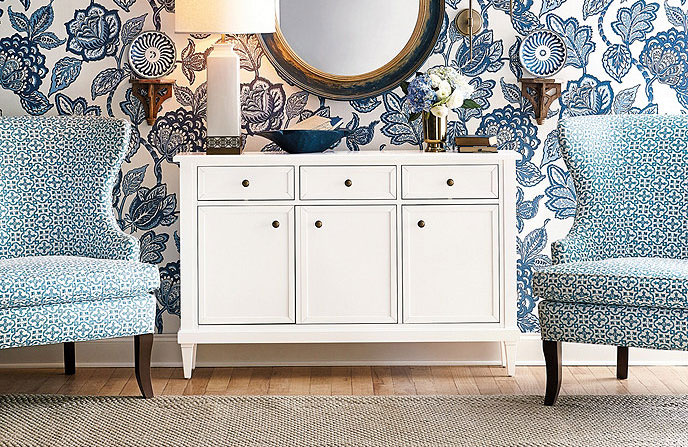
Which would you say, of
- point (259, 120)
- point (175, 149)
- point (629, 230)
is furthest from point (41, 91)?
point (629, 230)

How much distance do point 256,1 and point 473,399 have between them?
5.33ft

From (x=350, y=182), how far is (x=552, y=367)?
0.96 metres

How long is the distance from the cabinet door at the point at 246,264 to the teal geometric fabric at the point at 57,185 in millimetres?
361

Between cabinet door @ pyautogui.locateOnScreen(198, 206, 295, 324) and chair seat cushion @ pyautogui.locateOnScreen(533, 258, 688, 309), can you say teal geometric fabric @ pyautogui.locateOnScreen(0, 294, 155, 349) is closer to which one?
cabinet door @ pyautogui.locateOnScreen(198, 206, 295, 324)

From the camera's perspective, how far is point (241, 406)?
298 centimetres

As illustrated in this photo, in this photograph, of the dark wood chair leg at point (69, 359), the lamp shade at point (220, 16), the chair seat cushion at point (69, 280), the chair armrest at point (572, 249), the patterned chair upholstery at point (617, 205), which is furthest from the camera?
the dark wood chair leg at point (69, 359)

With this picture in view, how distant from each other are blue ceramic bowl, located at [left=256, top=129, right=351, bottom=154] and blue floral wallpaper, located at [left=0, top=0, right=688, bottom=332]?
225 millimetres

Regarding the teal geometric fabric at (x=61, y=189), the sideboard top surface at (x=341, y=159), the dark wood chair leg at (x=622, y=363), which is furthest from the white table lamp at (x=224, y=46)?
the dark wood chair leg at (x=622, y=363)

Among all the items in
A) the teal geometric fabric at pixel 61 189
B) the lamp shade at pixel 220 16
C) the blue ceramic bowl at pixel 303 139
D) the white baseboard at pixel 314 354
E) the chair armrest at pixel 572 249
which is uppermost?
the lamp shade at pixel 220 16

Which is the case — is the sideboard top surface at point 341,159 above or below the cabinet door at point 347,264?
above

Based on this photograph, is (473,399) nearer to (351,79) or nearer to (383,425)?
(383,425)

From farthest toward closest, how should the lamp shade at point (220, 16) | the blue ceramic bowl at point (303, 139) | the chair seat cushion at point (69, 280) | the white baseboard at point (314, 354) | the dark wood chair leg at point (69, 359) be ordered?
the white baseboard at point (314, 354) < the dark wood chair leg at point (69, 359) < the blue ceramic bowl at point (303, 139) < the lamp shade at point (220, 16) < the chair seat cushion at point (69, 280)

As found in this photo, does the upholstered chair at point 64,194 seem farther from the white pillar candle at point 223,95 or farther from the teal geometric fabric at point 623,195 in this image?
the teal geometric fabric at point 623,195

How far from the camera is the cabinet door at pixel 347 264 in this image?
A: 10.7 ft
